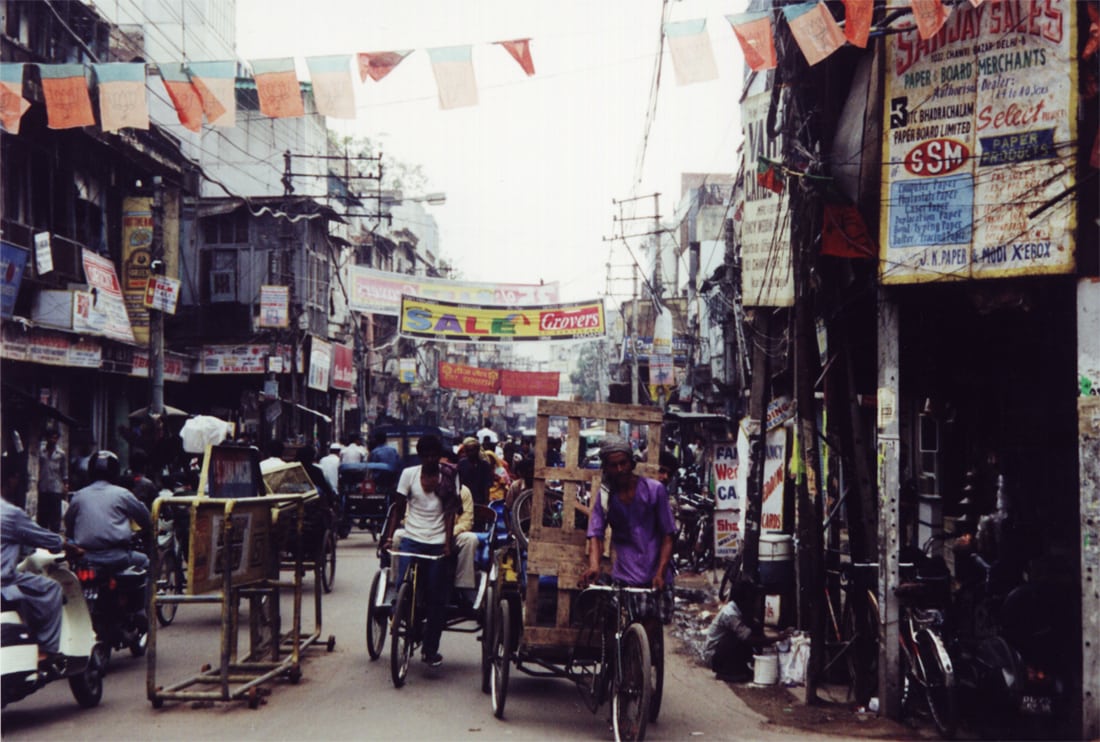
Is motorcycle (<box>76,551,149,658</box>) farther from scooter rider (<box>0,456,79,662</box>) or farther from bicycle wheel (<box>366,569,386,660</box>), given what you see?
bicycle wheel (<box>366,569,386,660</box>)

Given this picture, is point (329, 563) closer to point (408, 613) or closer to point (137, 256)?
point (408, 613)

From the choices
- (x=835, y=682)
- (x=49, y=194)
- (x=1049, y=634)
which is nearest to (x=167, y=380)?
(x=49, y=194)

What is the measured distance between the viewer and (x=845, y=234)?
27.0ft

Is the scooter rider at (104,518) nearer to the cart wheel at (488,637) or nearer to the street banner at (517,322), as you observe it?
the cart wheel at (488,637)

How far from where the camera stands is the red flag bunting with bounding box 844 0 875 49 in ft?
25.7

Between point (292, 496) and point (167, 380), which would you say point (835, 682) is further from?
point (167, 380)

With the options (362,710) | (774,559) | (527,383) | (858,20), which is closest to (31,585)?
(362,710)

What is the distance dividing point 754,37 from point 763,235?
2582 mm

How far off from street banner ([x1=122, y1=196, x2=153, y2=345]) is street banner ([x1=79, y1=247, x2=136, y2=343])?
1180mm

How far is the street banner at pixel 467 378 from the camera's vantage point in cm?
3762

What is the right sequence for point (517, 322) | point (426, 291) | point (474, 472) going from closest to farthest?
1. point (474, 472)
2. point (426, 291)
3. point (517, 322)

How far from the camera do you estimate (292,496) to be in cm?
848

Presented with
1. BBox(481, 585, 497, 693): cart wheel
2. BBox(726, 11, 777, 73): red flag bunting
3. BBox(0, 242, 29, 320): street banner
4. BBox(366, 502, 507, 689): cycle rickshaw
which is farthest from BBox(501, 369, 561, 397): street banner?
BBox(481, 585, 497, 693): cart wheel

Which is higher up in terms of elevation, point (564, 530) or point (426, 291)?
point (426, 291)
